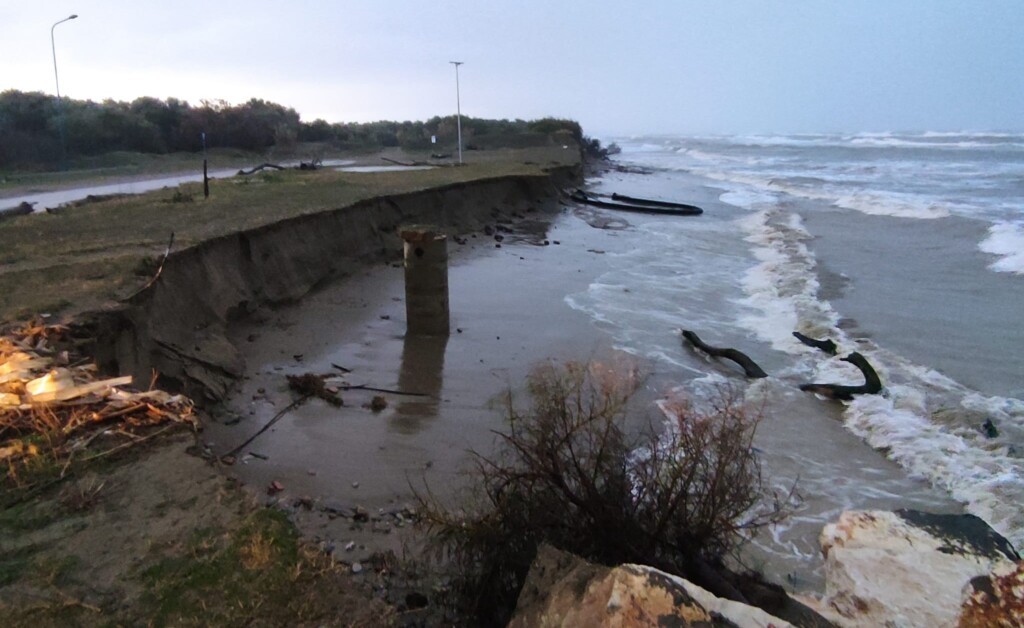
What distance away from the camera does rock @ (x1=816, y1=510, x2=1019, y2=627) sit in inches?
148

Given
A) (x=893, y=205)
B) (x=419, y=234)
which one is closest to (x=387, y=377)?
(x=419, y=234)

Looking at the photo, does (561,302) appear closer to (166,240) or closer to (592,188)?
(166,240)

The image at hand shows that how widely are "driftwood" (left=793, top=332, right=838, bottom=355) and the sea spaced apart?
0.10m

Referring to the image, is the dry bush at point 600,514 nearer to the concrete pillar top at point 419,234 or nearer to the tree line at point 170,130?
the concrete pillar top at point 419,234

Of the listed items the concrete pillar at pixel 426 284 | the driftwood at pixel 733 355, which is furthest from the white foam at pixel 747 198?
the concrete pillar at pixel 426 284

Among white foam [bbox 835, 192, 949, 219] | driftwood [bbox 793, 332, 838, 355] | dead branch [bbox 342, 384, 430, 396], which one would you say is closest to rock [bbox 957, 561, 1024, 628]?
dead branch [bbox 342, 384, 430, 396]

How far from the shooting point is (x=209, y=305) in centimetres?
950

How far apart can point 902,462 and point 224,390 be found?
22.9 feet

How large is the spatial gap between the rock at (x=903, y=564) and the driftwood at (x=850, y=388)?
13.3 ft

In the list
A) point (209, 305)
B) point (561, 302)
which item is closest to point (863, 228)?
point (561, 302)

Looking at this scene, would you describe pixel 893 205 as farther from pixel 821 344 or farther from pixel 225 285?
pixel 225 285

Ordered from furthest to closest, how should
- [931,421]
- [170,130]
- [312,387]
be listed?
[170,130] → [312,387] → [931,421]

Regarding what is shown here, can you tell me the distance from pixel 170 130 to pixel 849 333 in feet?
129

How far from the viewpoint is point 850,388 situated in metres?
8.63
